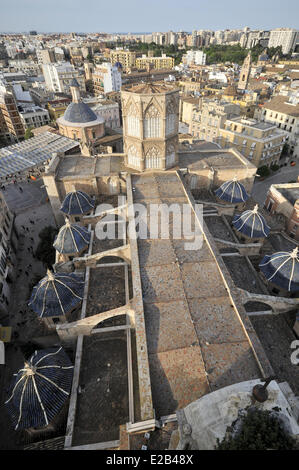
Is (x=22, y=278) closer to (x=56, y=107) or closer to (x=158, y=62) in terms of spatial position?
(x=56, y=107)

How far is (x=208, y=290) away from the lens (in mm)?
18141

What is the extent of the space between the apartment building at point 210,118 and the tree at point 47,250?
142ft

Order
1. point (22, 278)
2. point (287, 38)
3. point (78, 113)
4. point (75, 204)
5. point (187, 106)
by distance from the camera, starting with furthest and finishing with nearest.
Answer: 1. point (287, 38)
2. point (187, 106)
3. point (78, 113)
4. point (22, 278)
5. point (75, 204)

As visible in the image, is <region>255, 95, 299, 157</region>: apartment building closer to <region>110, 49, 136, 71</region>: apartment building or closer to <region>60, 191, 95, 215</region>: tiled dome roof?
<region>60, 191, 95, 215</region>: tiled dome roof

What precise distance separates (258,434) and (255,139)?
55336 millimetres

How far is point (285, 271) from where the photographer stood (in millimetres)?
22078

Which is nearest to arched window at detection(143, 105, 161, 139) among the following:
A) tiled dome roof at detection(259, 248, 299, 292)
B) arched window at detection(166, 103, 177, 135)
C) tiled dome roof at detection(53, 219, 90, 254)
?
arched window at detection(166, 103, 177, 135)

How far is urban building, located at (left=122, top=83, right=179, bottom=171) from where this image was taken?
1101 inches

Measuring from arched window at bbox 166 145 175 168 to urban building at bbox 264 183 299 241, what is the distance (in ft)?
46.8

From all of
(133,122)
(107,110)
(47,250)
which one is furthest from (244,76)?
(47,250)

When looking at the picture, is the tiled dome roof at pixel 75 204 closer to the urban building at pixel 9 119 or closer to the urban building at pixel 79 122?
the urban building at pixel 79 122

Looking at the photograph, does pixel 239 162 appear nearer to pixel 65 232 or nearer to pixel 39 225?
pixel 65 232
